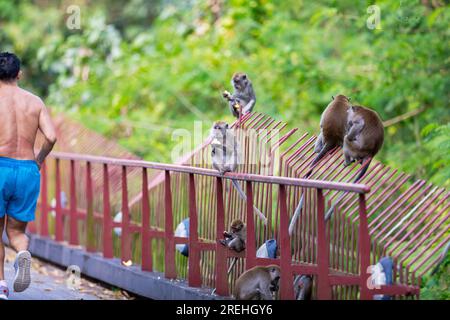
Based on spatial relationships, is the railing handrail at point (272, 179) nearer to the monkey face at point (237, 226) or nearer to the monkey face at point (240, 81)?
the monkey face at point (237, 226)

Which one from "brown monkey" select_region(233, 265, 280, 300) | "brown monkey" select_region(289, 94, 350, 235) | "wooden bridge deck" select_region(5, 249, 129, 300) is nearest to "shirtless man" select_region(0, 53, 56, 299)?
"wooden bridge deck" select_region(5, 249, 129, 300)

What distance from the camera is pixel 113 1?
27797mm

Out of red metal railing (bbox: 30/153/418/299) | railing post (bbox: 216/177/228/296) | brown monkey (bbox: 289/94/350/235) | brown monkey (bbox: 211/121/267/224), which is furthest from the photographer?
railing post (bbox: 216/177/228/296)

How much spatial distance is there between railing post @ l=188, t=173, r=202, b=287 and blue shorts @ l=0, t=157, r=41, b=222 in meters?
1.49

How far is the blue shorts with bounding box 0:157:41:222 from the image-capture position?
791 cm

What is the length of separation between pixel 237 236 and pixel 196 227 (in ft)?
2.32

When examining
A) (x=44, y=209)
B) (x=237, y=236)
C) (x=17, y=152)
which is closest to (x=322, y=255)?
(x=237, y=236)

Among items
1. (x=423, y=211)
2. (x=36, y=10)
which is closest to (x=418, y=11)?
(x=423, y=211)

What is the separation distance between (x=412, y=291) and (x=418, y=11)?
7.54 m

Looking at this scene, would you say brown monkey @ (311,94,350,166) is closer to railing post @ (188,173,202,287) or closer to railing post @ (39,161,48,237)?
railing post @ (188,173,202,287)

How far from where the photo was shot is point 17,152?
801cm
